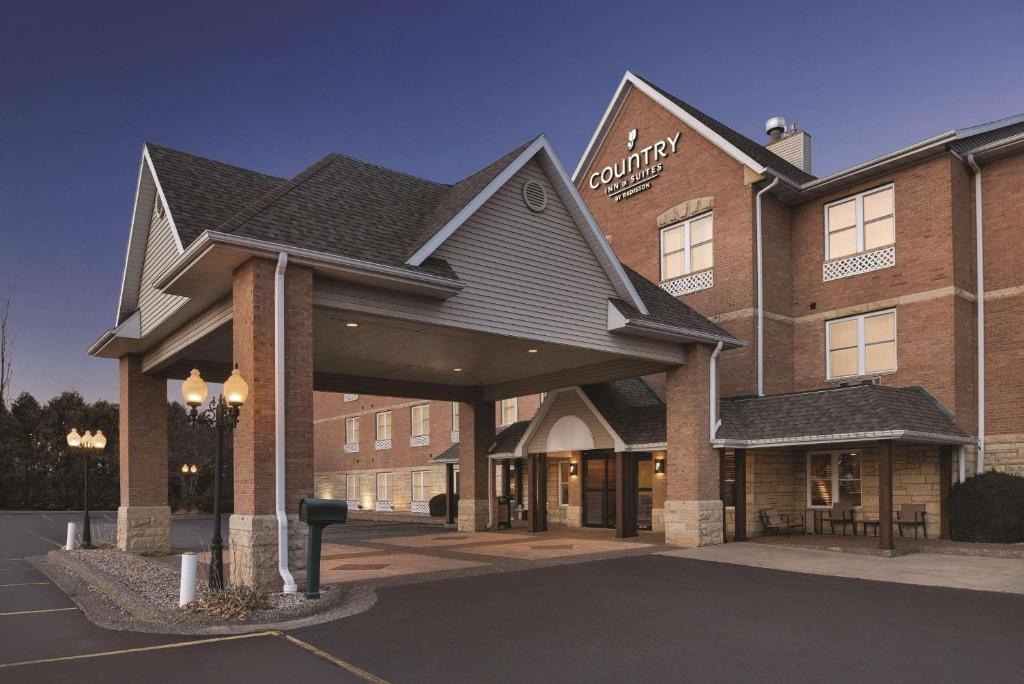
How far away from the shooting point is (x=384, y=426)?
1635 inches

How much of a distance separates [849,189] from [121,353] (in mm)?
21079

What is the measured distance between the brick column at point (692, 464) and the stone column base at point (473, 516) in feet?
26.7

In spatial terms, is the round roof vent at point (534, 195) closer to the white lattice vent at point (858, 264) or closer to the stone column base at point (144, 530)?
the white lattice vent at point (858, 264)

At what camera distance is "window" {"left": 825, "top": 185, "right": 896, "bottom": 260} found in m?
21.4

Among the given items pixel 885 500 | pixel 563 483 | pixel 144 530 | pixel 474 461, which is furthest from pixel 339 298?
pixel 563 483

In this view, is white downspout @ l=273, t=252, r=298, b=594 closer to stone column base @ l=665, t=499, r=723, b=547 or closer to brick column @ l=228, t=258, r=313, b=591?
brick column @ l=228, t=258, r=313, b=591

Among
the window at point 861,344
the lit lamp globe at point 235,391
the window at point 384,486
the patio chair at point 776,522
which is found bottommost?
the window at point 384,486

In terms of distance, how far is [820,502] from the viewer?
2211 cm

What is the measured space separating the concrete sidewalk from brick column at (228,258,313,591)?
371 inches

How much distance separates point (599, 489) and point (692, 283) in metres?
7.70

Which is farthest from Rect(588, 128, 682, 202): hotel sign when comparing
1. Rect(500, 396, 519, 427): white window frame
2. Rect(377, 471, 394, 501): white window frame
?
Rect(377, 471, 394, 501): white window frame

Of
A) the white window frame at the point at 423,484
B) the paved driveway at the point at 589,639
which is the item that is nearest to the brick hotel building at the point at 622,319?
the paved driveway at the point at 589,639

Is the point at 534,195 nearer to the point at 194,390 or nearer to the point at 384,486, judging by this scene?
the point at 194,390

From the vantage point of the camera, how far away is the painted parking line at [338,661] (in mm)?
7289
